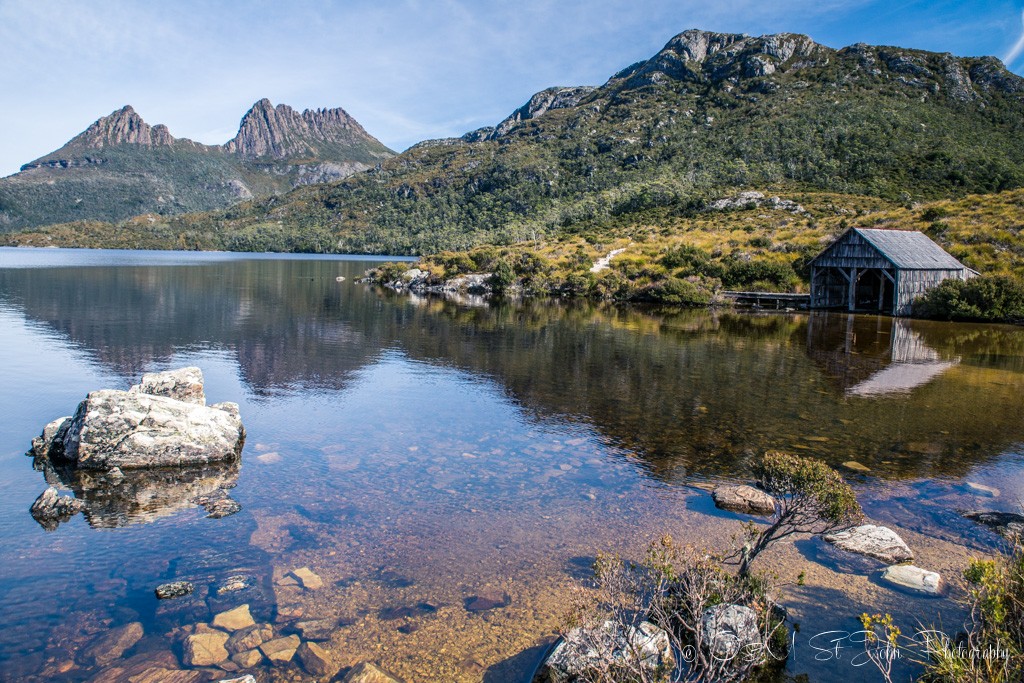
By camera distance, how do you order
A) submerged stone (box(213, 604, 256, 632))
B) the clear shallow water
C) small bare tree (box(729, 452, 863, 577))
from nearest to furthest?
submerged stone (box(213, 604, 256, 632))
the clear shallow water
small bare tree (box(729, 452, 863, 577))

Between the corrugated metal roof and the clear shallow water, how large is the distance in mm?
15696

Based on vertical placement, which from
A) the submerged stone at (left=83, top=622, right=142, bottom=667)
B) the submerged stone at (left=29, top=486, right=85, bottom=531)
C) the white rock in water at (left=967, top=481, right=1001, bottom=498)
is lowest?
the submerged stone at (left=83, top=622, right=142, bottom=667)

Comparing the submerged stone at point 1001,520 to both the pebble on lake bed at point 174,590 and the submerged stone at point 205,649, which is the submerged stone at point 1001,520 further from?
the pebble on lake bed at point 174,590

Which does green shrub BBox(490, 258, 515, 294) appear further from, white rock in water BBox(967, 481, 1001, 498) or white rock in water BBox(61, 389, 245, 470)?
white rock in water BBox(967, 481, 1001, 498)

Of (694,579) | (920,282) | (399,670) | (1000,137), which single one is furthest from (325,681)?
(1000,137)

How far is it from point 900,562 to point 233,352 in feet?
105

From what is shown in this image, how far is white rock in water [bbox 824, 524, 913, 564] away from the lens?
11172 millimetres

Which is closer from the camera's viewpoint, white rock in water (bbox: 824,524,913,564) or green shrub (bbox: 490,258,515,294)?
white rock in water (bbox: 824,524,913,564)

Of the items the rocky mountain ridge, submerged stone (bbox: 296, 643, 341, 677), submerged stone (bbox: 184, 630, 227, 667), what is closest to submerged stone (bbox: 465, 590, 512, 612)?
submerged stone (bbox: 296, 643, 341, 677)

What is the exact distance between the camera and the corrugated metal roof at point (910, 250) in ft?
172

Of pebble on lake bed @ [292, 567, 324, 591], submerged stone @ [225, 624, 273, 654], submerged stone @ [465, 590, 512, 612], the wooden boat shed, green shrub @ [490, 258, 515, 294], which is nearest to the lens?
submerged stone @ [225, 624, 273, 654]

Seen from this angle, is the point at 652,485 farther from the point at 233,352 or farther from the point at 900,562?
the point at 233,352

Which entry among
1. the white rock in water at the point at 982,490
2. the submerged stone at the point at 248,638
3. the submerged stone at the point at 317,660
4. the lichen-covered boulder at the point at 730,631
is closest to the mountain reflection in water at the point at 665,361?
the white rock in water at the point at 982,490

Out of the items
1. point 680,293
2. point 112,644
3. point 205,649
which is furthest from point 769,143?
point 112,644
